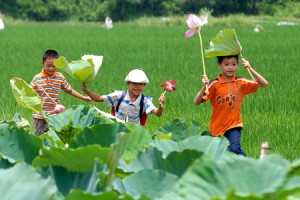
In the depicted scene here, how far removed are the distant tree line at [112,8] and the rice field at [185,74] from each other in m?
28.8

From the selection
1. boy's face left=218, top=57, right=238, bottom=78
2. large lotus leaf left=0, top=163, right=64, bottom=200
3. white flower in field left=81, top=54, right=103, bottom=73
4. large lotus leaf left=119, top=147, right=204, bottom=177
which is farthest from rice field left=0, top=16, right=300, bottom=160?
large lotus leaf left=0, top=163, right=64, bottom=200

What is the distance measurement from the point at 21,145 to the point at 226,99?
136 inches

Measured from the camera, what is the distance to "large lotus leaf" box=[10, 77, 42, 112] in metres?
2.39

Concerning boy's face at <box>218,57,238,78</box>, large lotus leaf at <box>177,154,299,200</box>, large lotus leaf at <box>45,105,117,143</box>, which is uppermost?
large lotus leaf at <box>177,154,299,200</box>

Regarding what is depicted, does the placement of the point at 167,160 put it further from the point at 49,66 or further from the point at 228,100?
the point at 49,66

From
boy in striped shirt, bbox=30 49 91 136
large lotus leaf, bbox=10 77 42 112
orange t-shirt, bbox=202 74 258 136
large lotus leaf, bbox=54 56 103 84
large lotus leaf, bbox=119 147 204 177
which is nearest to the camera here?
large lotus leaf, bbox=119 147 204 177

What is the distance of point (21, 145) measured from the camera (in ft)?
5.36

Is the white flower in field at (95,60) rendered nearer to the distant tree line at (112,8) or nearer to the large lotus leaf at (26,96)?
the large lotus leaf at (26,96)

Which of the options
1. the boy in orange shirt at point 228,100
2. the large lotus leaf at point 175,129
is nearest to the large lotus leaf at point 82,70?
the large lotus leaf at point 175,129

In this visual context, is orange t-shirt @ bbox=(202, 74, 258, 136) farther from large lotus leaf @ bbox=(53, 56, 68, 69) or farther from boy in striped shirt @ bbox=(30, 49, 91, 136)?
large lotus leaf @ bbox=(53, 56, 68, 69)

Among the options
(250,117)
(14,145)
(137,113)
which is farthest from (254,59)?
(14,145)

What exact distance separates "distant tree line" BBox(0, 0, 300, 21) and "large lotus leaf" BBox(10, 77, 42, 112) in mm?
Answer: 50278

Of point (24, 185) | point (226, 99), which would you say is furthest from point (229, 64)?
point (24, 185)

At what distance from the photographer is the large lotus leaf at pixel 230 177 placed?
1115mm
